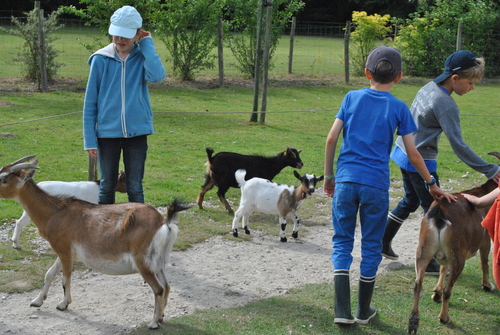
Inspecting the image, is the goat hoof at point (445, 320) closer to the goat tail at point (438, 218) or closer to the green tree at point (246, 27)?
the goat tail at point (438, 218)

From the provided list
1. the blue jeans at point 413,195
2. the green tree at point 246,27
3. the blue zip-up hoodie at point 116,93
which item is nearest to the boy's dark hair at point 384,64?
the blue jeans at point 413,195

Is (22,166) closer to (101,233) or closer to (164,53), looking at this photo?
(101,233)

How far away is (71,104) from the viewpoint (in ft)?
46.9

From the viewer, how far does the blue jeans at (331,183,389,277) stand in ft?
13.6

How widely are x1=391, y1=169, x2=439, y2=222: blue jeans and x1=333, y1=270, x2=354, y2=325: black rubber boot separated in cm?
139

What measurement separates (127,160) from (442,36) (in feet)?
66.3

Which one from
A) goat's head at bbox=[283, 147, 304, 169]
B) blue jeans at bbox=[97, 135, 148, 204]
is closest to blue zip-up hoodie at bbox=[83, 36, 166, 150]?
blue jeans at bbox=[97, 135, 148, 204]

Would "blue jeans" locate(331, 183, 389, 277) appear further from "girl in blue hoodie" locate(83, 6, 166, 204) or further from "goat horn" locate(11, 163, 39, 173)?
"goat horn" locate(11, 163, 39, 173)

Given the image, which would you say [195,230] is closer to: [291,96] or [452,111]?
[452,111]

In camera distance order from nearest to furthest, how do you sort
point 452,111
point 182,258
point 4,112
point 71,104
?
1. point 452,111
2. point 182,258
3. point 4,112
4. point 71,104

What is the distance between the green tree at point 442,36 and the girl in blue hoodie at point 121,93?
64.9 feet

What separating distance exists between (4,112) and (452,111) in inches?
419

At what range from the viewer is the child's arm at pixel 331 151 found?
163 inches

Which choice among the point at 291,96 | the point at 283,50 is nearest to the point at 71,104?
the point at 291,96
